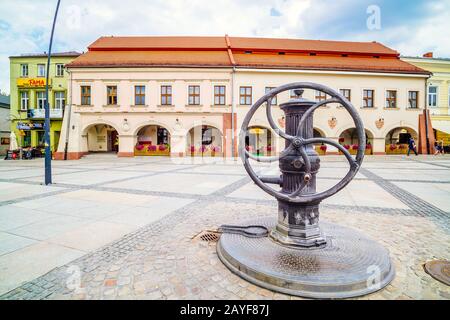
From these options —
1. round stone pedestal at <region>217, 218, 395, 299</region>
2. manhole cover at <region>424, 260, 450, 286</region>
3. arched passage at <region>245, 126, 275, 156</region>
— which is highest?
arched passage at <region>245, 126, 275, 156</region>

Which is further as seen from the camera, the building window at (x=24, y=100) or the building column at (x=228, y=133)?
the building window at (x=24, y=100)

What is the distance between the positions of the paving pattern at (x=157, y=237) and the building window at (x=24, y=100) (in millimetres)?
26169

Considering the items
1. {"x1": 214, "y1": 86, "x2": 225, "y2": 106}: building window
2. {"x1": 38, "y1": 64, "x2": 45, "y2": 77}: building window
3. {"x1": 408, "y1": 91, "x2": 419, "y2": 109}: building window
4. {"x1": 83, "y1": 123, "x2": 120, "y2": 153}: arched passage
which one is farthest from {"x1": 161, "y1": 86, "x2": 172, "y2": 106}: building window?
{"x1": 408, "y1": 91, "x2": 419, "y2": 109}: building window

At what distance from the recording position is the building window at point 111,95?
21.7 metres

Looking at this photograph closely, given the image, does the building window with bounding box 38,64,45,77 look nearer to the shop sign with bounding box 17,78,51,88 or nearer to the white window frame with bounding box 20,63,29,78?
the shop sign with bounding box 17,78,51,88

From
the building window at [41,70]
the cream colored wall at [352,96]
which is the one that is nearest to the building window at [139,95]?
the cream colored wall at [352,96]

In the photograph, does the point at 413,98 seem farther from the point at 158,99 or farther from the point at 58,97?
the point at 58,97

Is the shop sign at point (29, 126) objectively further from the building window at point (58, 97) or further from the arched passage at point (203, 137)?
the arched passage at point (203, 137)

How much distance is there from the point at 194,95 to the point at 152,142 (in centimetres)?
679

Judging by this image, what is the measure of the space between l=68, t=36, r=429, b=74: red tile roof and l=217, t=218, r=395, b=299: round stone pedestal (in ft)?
66.6

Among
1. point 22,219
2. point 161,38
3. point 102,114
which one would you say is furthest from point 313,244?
point 161,38

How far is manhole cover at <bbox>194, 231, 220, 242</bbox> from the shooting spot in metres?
3.62
